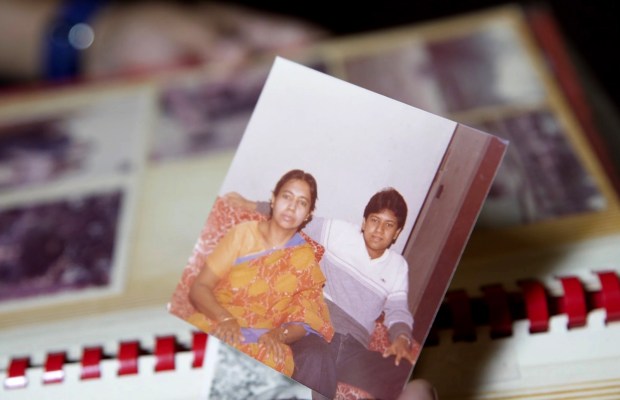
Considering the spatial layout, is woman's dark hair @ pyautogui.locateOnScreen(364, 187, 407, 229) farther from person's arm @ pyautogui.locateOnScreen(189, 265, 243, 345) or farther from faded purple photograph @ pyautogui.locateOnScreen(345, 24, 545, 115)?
faded purple photograph @ pyautogui.locateOnScreen(345, 24, 545, 115)

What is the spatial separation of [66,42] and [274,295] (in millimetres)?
647

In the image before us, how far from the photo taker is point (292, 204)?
13.3 inches

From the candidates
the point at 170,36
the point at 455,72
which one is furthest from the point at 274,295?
the point at 170,36

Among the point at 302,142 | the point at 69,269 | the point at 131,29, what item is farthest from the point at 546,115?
the point at 131,29

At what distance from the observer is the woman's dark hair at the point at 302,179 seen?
13.3 inches

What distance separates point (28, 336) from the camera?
460mm

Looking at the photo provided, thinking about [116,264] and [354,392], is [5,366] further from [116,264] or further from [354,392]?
[354,392]

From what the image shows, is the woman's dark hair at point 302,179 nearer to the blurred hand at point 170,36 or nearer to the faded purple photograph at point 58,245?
the faded purple photograph at point 58,245

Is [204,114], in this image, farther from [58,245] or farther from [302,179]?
[302,179]

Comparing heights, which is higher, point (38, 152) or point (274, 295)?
point (38, 152)

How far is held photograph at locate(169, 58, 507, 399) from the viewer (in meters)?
0.32

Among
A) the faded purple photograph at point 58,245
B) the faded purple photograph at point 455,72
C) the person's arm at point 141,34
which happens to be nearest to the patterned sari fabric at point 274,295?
Result: the faded purple photograph at point 58,245

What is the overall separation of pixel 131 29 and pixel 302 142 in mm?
598

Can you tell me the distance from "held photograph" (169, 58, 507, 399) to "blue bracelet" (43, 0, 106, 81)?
1.87 feet
